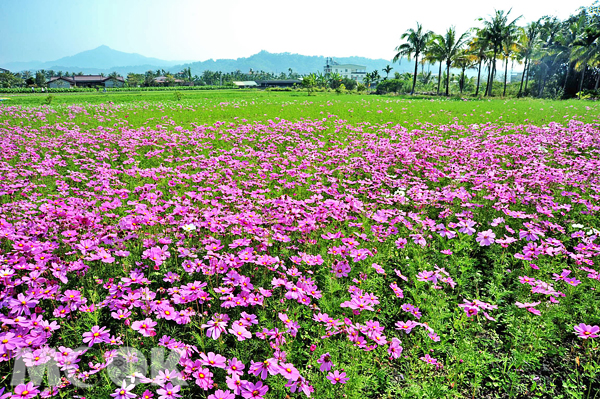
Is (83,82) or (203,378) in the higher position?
(83,82)

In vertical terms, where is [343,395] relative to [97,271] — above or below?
below

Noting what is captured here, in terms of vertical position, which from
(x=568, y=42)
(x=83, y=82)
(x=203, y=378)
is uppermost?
(x=83, y=82)

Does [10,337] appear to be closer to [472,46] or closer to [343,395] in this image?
[343,395]

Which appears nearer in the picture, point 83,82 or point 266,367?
point 266,367

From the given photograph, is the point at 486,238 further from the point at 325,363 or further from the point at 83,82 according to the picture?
the point at 83,82

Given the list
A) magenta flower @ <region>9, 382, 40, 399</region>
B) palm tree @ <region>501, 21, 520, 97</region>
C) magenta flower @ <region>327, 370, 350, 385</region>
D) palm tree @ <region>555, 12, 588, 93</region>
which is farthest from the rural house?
magenta flower @ <region>327, 370, 350, 385</region>

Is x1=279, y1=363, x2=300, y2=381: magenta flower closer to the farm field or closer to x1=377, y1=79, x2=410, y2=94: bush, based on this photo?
the farm field

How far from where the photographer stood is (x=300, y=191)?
4.75 m

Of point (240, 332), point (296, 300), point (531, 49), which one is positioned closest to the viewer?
point (240, 332)

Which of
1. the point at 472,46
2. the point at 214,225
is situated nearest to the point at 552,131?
the point at 214,225

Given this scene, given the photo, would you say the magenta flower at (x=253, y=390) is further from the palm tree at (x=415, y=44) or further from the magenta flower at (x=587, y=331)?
the palm tree at (x=415, y=44)

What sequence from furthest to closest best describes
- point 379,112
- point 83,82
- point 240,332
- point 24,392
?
point 83,82, point 379,112, point 240,332, point 24,392

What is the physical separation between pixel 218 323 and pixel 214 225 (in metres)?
1.20

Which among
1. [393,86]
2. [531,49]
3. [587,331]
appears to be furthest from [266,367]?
[393,86]
